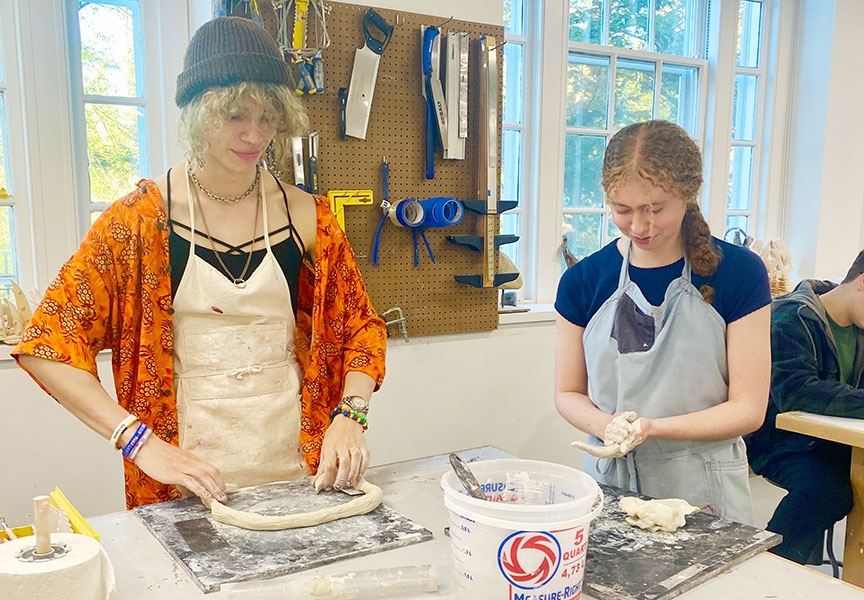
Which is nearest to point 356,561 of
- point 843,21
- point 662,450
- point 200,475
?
point 200,475

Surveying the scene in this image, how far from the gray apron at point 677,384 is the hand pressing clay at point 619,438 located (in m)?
0.15

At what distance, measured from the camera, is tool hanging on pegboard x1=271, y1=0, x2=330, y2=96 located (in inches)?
78.6

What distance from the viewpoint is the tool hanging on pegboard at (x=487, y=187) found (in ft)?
7.69

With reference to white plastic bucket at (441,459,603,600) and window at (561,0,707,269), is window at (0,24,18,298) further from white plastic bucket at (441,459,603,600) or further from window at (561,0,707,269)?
window at (561,0,707,269)

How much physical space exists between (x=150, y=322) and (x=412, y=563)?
2.15ft

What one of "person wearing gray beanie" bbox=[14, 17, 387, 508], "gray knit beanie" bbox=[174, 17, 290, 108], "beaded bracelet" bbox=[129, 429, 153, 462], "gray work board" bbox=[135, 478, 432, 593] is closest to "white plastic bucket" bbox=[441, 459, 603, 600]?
"gray work board" bbox=[135, 478, 432, 593]

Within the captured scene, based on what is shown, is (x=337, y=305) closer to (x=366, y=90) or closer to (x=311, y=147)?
(x=311, y=147)

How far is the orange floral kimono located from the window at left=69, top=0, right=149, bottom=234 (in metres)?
1.04

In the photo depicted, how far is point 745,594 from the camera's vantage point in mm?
901

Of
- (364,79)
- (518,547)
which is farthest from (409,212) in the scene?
(518,547)

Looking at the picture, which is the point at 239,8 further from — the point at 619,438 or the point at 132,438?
the point at 619,438

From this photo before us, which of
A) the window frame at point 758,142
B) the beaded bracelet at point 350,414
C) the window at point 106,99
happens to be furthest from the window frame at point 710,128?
the beaded bracelet at point 350,414

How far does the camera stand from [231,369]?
1321 mm

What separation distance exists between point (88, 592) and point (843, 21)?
4.03 meters
